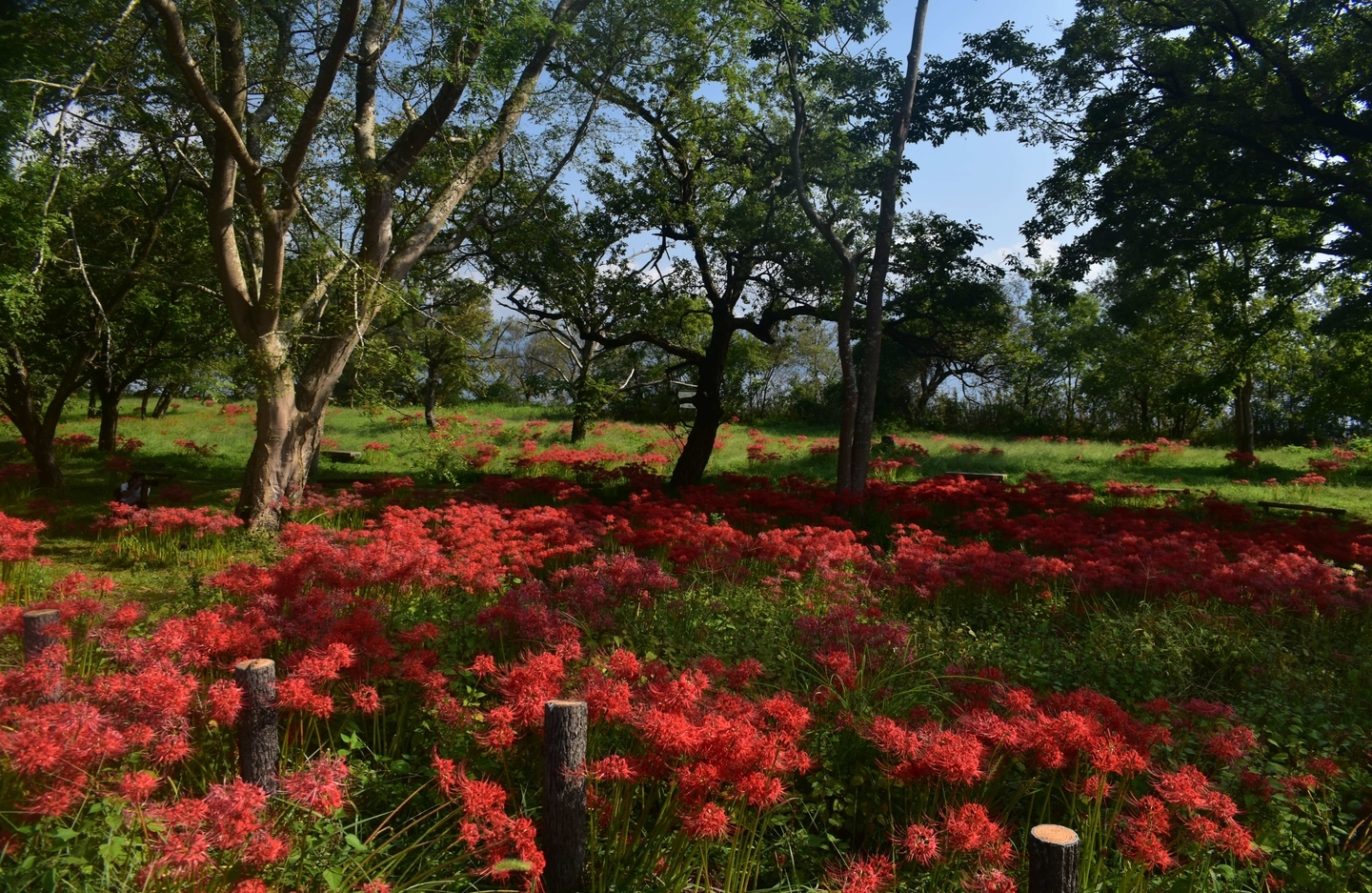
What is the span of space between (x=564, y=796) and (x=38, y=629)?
2.69 m

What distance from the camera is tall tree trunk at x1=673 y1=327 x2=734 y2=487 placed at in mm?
13016

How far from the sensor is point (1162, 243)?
39.7 ft

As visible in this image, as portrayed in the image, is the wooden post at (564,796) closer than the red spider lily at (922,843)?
No

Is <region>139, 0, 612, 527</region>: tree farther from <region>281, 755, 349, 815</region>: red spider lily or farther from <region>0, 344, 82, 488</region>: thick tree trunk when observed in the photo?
<region>281, 755, 349, 815</region>: red spider lily

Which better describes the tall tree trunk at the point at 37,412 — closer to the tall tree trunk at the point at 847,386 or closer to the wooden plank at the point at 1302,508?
the tall tree trunk at the point at 847,386

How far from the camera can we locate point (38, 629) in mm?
3385

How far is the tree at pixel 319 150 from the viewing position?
8.57 m

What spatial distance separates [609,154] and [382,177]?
15.0ft

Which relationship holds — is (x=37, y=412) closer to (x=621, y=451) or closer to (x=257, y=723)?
(x=621, y=451)

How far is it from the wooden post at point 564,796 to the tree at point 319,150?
679cm

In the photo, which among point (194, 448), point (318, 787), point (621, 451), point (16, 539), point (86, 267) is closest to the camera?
point (318, 787)

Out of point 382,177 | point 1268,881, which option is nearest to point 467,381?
point 382,177

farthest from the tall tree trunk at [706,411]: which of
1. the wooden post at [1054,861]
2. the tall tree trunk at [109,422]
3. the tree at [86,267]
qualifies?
the tall tree trunk at [109,422]

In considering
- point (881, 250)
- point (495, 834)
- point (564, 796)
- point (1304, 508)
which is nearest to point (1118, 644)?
point (564, 796)
